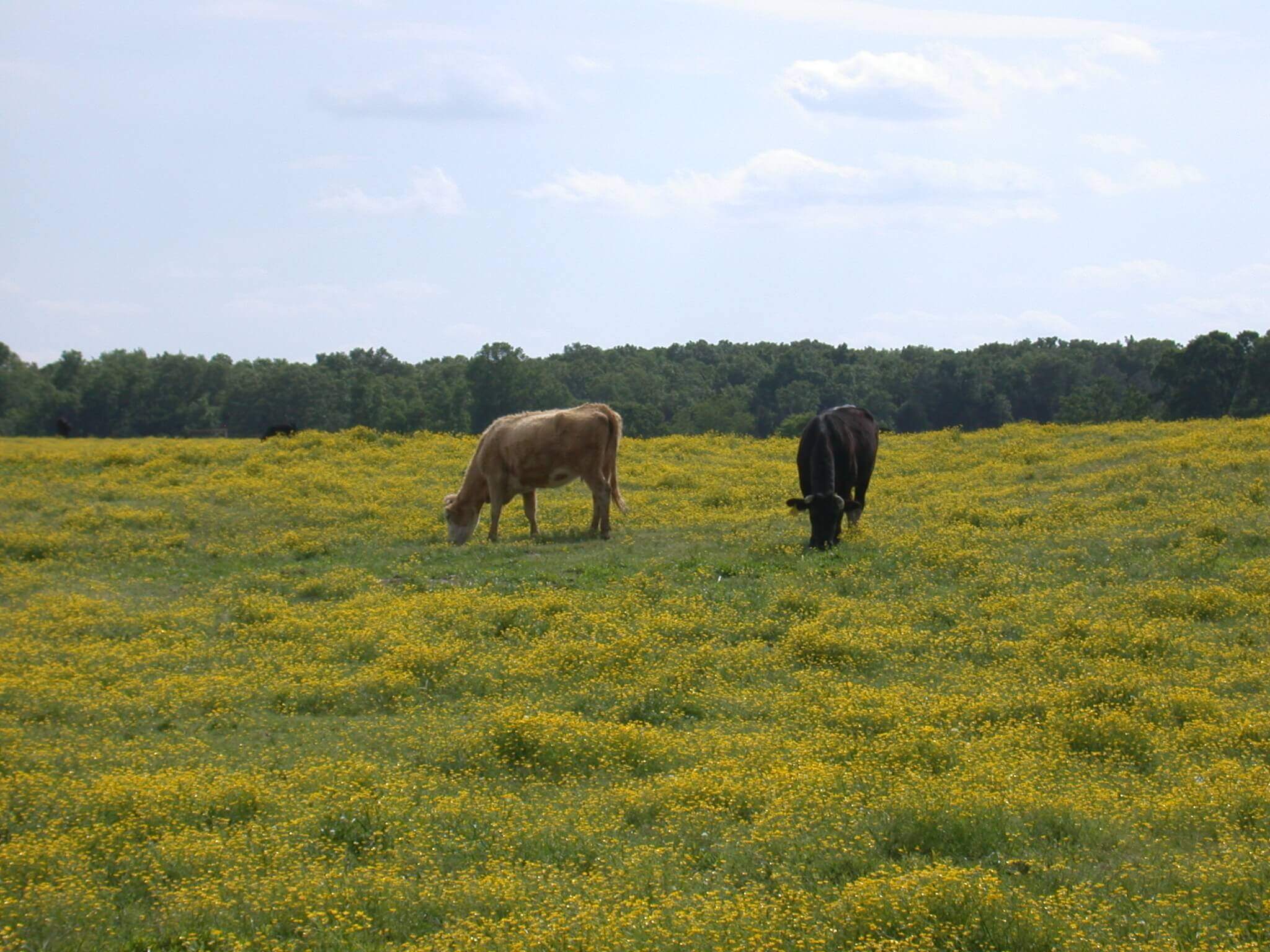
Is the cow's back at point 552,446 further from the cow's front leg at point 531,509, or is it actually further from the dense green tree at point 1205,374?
the dense green tree at point 1205,374

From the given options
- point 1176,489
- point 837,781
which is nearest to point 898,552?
point 1176,489

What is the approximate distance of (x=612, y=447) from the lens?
21781mm

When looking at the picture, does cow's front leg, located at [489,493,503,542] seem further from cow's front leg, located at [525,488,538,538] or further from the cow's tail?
the cow's tail

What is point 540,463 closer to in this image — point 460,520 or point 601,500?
point 601,500

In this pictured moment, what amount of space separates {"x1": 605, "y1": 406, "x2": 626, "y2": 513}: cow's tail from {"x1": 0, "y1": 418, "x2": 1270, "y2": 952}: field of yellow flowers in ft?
4.18

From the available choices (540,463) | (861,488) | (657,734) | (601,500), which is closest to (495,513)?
(540,463)

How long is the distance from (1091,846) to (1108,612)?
657cm

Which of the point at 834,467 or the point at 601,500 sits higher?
the point at 834,467

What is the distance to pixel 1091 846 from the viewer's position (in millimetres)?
7727

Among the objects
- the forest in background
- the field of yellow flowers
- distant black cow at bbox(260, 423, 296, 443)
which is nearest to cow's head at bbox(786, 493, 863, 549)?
the field of yellow flowers

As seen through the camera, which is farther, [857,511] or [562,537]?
[562,537]

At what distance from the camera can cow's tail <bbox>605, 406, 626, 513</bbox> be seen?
851 inches

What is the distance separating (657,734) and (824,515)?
892 cm

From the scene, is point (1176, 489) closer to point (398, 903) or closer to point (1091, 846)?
point (1091, 846)
